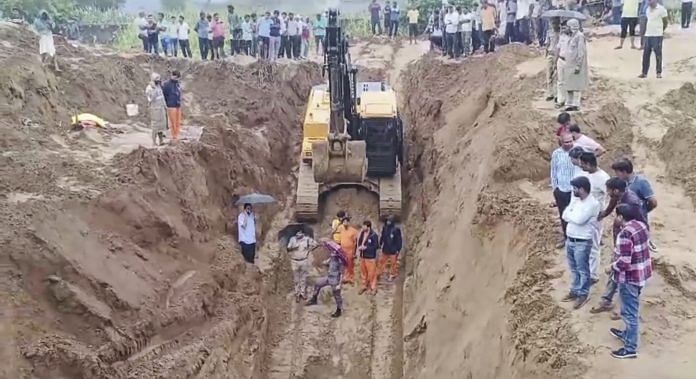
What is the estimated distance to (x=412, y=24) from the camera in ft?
112

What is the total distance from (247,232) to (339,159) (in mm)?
2391

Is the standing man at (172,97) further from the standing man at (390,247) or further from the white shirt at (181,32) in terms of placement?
the white shirt at (181,32)

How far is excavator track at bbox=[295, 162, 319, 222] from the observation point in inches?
738

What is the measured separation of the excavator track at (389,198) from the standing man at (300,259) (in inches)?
112

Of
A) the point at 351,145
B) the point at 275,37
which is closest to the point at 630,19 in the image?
the point at 351,145

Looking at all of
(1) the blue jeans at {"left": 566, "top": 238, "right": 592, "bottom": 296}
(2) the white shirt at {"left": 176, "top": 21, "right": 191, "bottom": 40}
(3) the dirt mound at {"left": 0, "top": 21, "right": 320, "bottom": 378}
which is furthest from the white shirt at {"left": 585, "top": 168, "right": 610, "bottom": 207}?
(2) the white shirt at {"left": 176, "top": 21, "right": 191, "bottom": 40}

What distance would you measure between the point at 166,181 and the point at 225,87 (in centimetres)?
924

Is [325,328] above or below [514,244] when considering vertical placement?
below

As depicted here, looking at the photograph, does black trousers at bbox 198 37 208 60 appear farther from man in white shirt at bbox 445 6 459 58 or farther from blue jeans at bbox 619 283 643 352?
blue jeans at bbox 619 283 643 352

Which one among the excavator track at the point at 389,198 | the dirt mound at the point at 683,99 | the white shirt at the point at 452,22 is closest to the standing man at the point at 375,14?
the white shirt at the point at 452,22

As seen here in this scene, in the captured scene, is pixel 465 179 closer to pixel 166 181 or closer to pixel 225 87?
pixel 166 181

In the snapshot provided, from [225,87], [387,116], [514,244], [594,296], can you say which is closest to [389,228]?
[387,116]

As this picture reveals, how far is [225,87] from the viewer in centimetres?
2472

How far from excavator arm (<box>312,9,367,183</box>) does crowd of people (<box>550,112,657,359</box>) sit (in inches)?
265
